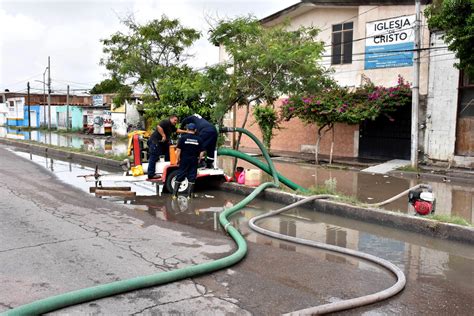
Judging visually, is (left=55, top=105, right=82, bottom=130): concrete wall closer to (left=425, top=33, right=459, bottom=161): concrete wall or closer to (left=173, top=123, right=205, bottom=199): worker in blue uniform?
(left=425, top=33, right=459, bottom=161): concrete wall

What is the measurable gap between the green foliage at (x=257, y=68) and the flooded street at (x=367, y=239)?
250cm

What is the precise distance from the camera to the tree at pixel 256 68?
10297 millimetres

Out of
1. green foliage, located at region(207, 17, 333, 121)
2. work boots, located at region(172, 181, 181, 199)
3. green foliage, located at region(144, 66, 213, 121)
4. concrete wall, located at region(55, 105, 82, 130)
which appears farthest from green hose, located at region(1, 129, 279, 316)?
concrete wall, located at region(55, 105, 82, 130)

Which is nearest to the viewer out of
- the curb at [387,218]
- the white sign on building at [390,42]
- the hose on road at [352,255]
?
the hose on road at [352,255]

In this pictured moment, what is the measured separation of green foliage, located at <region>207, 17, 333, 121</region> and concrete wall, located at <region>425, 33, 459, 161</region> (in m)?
6.77

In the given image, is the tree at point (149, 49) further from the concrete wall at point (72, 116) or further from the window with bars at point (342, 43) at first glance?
the concrete wall at point (72, 116)

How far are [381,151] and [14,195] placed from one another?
13.8 m

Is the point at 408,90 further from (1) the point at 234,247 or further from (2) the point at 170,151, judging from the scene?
(1) the point at 234,247

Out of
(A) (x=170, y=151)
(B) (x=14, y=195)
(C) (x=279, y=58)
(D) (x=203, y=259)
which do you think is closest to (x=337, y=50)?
(C) (x=279, y=58)

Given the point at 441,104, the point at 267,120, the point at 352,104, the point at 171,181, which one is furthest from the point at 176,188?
the point at 267,120

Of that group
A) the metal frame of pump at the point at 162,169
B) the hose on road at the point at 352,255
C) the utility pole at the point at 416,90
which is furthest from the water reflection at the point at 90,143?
the hose on road at the point at 352,255

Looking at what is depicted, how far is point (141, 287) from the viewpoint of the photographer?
4344 mm

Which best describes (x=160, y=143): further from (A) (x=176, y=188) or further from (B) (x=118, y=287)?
(B) (x=118, y=287)

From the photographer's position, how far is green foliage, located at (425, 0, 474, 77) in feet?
34.2
